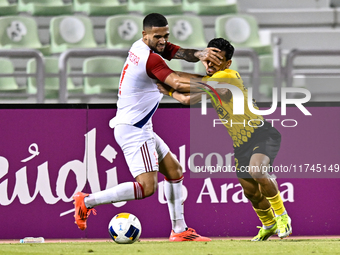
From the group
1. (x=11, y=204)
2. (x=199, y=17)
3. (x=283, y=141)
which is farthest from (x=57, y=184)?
(x=199, y=17)

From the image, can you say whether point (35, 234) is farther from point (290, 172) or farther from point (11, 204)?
point (290, 172)

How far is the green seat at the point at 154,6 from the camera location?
9945 mm

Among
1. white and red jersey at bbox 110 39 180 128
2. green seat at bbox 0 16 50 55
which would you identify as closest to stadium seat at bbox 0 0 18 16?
green seat at bbox 0 16 50 55

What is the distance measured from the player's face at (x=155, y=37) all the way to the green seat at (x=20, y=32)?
4.48 metres

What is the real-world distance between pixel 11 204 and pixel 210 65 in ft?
8.91

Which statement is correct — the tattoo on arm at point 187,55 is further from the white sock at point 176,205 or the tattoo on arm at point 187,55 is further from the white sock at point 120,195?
the white sock at point 120,195

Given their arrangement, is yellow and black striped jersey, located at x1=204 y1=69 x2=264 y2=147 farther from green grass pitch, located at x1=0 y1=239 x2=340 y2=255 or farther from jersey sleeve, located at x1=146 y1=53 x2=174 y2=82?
green grass pitch, located at x1=0 y1=239 x2=340 y2=255

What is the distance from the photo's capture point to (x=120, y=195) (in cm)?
507

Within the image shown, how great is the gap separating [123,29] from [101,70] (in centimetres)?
120

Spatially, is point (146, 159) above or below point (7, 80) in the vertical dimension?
below

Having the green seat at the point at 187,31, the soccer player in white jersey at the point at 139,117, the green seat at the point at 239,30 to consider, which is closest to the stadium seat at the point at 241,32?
the green seat at the point at 239,30

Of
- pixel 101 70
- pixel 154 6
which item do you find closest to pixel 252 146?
pixel 101 70

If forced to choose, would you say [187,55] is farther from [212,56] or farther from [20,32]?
[20,32]

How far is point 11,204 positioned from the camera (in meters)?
6.20
